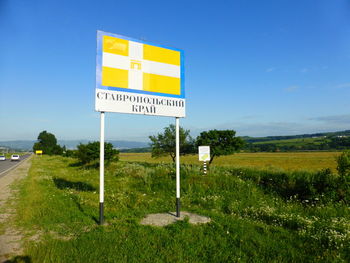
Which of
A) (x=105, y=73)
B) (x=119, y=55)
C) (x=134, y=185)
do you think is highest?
(x=119, y=55)

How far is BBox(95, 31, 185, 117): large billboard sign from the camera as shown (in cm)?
611

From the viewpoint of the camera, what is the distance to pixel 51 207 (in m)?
7.54

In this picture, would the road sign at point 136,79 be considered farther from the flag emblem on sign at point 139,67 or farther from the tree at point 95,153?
the tree at point 95,153

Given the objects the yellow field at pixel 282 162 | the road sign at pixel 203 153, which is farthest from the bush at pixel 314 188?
the yellow field at pixel 282 162

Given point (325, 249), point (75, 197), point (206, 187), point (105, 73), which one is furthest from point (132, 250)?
point (206, 187)

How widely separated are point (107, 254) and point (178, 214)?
9.17 ft

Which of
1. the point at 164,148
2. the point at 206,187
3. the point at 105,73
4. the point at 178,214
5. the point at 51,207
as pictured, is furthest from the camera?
the point at 164,148

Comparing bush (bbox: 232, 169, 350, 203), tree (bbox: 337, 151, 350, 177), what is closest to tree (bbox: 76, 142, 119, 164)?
bush (bbox: 232, 169, 350, 203)

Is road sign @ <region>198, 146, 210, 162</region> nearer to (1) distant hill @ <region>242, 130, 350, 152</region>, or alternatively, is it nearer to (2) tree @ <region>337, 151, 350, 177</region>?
(2) tree @ <region>337, 151, 350, 177</region>

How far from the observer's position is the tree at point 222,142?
25.7m

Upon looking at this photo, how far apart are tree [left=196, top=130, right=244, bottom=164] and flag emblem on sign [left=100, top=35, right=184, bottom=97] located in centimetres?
1941

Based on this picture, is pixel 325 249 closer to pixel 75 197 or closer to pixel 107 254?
pixel 107 254

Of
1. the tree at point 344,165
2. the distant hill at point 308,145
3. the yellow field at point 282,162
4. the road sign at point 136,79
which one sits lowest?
the yellow field at point 282,162

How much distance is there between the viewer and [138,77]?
263 inches
